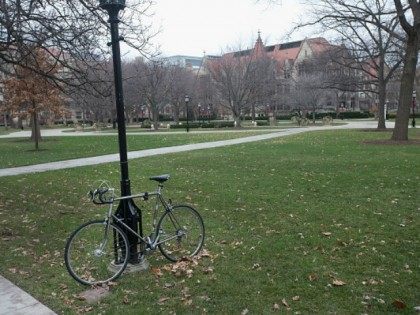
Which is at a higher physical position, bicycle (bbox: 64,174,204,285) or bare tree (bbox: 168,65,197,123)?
bare tree (bbox: 168,65,197,123)

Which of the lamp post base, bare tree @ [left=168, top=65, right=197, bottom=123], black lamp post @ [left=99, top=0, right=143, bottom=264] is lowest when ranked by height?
the lamp post base

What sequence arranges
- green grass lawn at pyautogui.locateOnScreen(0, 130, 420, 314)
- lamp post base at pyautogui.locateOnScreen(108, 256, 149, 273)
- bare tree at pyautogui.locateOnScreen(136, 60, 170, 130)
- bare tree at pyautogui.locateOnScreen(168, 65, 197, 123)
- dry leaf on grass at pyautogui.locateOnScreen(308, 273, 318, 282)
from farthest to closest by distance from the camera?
bare tree at pyautogui.locateOnScreen(168, 65, 197, 123)
bare tree at pyautogui.locateOnScreen(136, 60, 170, 130)
lamp post base at pyautogui.locateOnScreen(108, 256, 149, 273)
dry leaf on grass at pyautogui.locateOnScreen(308, 273, 318, 282)
green grass lawn at pyautogui.locateOnScreen(0, 130, 420, 314)

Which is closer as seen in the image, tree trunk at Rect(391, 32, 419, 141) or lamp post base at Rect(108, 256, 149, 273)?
lamp post base at Rect(108, 256, 149, 273)

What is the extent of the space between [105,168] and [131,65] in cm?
4169

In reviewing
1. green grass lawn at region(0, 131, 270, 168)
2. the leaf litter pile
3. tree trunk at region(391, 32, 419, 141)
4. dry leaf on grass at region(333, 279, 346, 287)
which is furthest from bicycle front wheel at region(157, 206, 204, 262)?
tree trunk at region(391, 32, 419, 141)

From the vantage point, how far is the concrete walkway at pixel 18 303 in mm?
4230

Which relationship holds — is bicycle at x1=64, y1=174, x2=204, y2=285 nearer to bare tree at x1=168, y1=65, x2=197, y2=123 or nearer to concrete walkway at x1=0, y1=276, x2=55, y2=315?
concrete walkway at x1=0, y1=276, x2=55, y2=315

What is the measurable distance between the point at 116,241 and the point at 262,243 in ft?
6.57

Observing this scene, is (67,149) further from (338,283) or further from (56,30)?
(338,283)

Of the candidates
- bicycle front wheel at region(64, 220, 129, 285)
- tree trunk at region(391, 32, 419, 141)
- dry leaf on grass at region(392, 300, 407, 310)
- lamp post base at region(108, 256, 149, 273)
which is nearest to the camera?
dry leaf on grass at region(392, 300, 407, 310)

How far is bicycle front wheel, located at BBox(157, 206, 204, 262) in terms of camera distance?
219 inches

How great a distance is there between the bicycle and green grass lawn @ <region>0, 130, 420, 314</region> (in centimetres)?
20

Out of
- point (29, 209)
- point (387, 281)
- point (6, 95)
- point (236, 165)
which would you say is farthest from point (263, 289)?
point (6, 95)

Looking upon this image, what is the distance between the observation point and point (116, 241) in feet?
16.9
